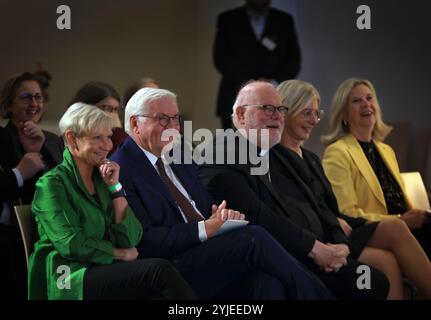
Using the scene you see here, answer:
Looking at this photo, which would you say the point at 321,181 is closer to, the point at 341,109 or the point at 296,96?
the point at 296,96

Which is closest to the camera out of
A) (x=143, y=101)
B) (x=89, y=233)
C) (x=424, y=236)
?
(x=89, y=233)

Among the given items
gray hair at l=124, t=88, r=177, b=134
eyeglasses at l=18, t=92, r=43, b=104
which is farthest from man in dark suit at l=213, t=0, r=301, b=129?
Result: gray hair at l=124, t=88, r=177, b=134

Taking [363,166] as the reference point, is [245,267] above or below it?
below

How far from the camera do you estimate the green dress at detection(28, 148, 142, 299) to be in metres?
2.87

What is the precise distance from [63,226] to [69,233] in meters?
0.04

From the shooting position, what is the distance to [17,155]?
3.73m

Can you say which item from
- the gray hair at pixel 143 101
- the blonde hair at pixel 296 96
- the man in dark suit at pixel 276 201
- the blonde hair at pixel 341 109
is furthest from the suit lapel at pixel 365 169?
the gray hair at pixel 143 101

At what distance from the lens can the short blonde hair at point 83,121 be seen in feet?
10.0

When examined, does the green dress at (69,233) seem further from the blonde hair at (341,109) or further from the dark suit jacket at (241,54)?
the dark suit jacket at (241,54)

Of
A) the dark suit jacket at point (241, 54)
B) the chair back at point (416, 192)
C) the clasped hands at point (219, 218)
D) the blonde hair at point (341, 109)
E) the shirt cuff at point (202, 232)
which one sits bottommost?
the chair back at point (416, 192)

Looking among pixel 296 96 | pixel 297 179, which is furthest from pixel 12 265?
pixel 296 96

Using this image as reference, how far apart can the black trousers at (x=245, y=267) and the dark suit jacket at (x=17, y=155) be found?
0.92 meters

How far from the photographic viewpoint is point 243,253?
3.03 m

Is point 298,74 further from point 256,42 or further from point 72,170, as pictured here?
point 72,170
